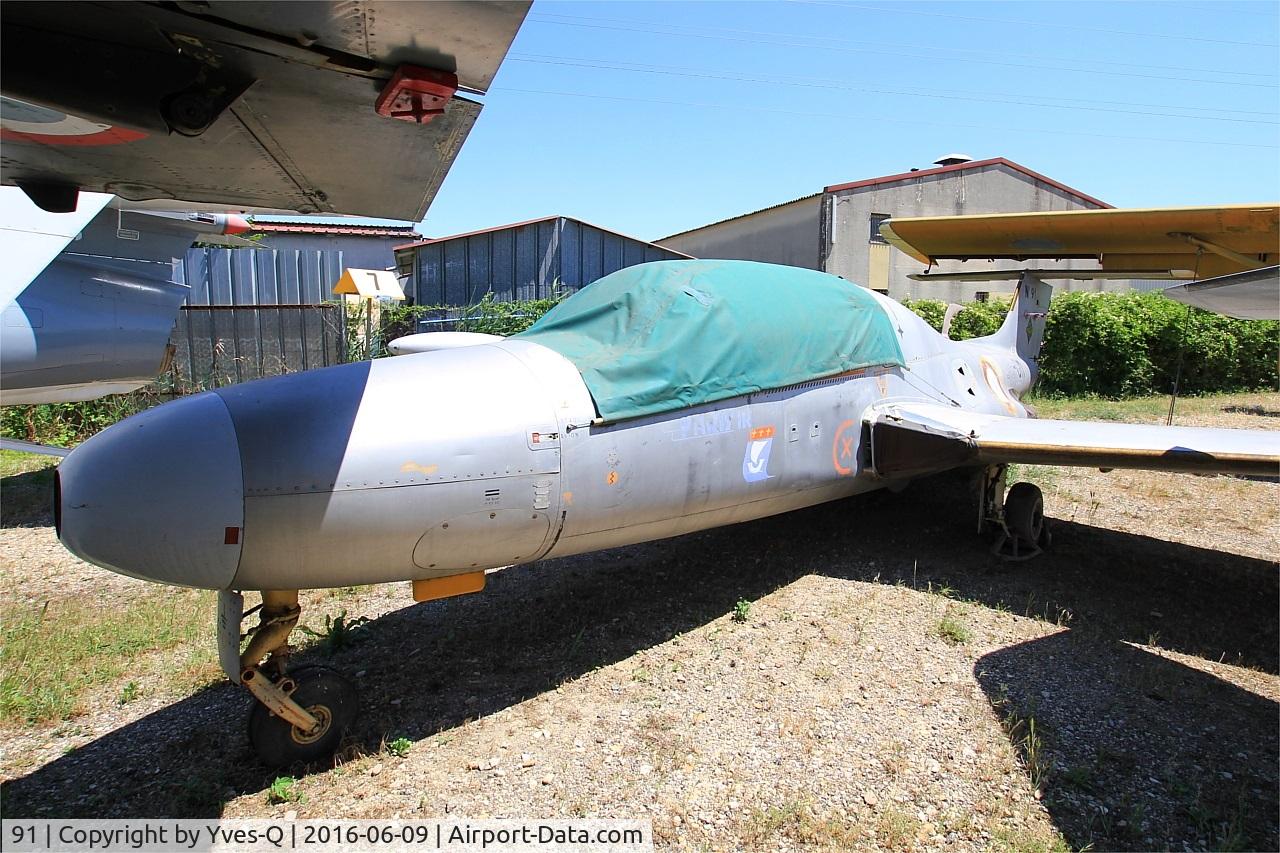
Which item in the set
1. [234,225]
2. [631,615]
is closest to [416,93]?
[631,615]

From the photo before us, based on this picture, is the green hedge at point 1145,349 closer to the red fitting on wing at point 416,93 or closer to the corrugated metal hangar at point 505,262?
the corrugated metal hangar at point 505,262

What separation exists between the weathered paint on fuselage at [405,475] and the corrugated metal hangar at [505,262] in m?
11.0

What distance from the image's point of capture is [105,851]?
2.94 metres

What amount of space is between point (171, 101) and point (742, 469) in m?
3.39

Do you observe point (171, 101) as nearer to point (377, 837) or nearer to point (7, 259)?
point (377, 837)

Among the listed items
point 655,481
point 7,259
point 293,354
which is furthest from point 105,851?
point 293,354

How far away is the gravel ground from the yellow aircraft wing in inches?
122

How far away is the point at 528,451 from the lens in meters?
3.55

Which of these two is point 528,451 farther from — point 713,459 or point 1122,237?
point 1122,237

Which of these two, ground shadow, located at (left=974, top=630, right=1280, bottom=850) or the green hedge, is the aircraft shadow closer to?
ground shadow, located at (left=974, top=630, right=1280, bottom=850)

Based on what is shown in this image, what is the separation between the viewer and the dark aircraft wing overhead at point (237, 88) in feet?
6.73

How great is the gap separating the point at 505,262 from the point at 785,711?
1260cm

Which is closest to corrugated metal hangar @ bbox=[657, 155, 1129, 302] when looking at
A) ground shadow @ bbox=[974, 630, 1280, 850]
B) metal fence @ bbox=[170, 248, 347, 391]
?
metal fence @ bbox=[170, 248, 347, 391]

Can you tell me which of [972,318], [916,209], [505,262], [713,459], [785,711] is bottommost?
[785,711]
